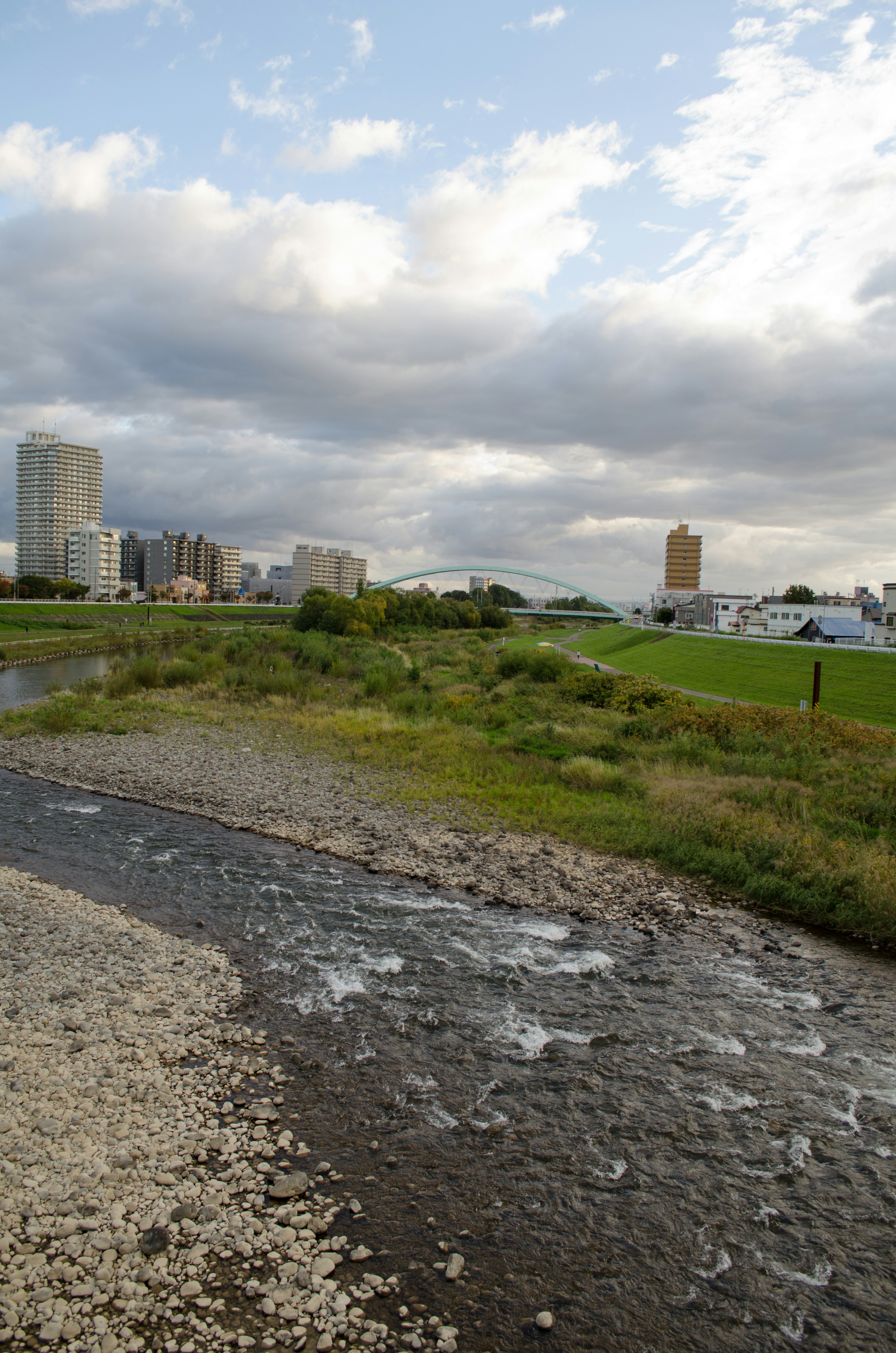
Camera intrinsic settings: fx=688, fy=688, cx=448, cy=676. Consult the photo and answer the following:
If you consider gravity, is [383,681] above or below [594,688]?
below

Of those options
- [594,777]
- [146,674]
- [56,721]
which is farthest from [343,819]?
[146,674]

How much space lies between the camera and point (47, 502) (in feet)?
589

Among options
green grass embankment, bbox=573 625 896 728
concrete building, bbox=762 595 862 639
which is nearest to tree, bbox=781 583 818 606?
concrete building, bbox=762 595 862 639

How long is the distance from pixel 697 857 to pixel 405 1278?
38.5ft

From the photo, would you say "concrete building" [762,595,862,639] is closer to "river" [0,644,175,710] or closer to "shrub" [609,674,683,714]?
"shrub" [609,674,683,714]

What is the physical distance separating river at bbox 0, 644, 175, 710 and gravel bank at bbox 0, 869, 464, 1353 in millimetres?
30876

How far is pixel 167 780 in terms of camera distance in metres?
22.3

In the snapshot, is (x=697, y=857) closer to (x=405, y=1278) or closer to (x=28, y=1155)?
(x=405, y=1278)

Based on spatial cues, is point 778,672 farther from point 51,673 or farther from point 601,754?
point 51,673

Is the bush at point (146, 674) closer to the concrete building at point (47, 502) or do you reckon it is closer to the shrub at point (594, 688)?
the shrub at point (594, 688)

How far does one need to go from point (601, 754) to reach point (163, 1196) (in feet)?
66.8

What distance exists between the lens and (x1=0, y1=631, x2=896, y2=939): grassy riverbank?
49.8ft

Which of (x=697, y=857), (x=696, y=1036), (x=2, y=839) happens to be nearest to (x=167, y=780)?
(x=2, y=839)

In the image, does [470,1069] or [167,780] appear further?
[167,780]
